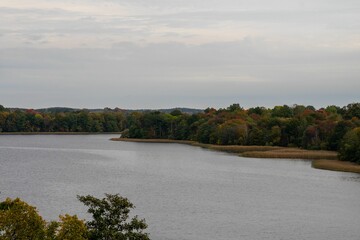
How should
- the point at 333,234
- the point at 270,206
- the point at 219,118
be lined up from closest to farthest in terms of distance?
the point at 333,234 → the point at 270,206 → the point at 219,118

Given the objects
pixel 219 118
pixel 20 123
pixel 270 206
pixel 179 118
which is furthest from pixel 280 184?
pixel 20 123

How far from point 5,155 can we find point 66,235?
78.5 m

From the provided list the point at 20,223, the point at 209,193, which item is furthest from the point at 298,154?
the point at 20,223

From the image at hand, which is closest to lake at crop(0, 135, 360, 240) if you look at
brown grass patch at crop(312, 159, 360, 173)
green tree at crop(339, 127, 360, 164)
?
brown grass patch at crop(312, 159, 360, 173)

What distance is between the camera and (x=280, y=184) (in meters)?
57.7

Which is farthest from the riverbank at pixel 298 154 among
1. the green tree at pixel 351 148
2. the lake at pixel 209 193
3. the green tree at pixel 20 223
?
the green tree at pixel 20 223

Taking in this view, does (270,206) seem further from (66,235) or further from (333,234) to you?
(66,235)

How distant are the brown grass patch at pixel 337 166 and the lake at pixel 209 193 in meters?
1.68

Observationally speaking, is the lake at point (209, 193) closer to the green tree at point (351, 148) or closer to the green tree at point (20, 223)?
the green tree at point (351, 148)

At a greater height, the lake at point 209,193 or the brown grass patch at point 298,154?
the brown grass patch at point 298,154

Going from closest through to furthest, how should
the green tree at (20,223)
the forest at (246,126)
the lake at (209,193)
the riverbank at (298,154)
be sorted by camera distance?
the green tree at (20,223)
the lake at (209,193)
the riverbank at (298,154)
the forest at (246,126)

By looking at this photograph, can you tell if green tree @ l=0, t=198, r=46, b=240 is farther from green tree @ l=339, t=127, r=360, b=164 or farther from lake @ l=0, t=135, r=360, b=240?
green tree @ l=339, t=127, r=360, b=164

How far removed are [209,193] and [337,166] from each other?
25.0 metres

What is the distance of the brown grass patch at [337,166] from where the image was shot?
67694 millimetres
